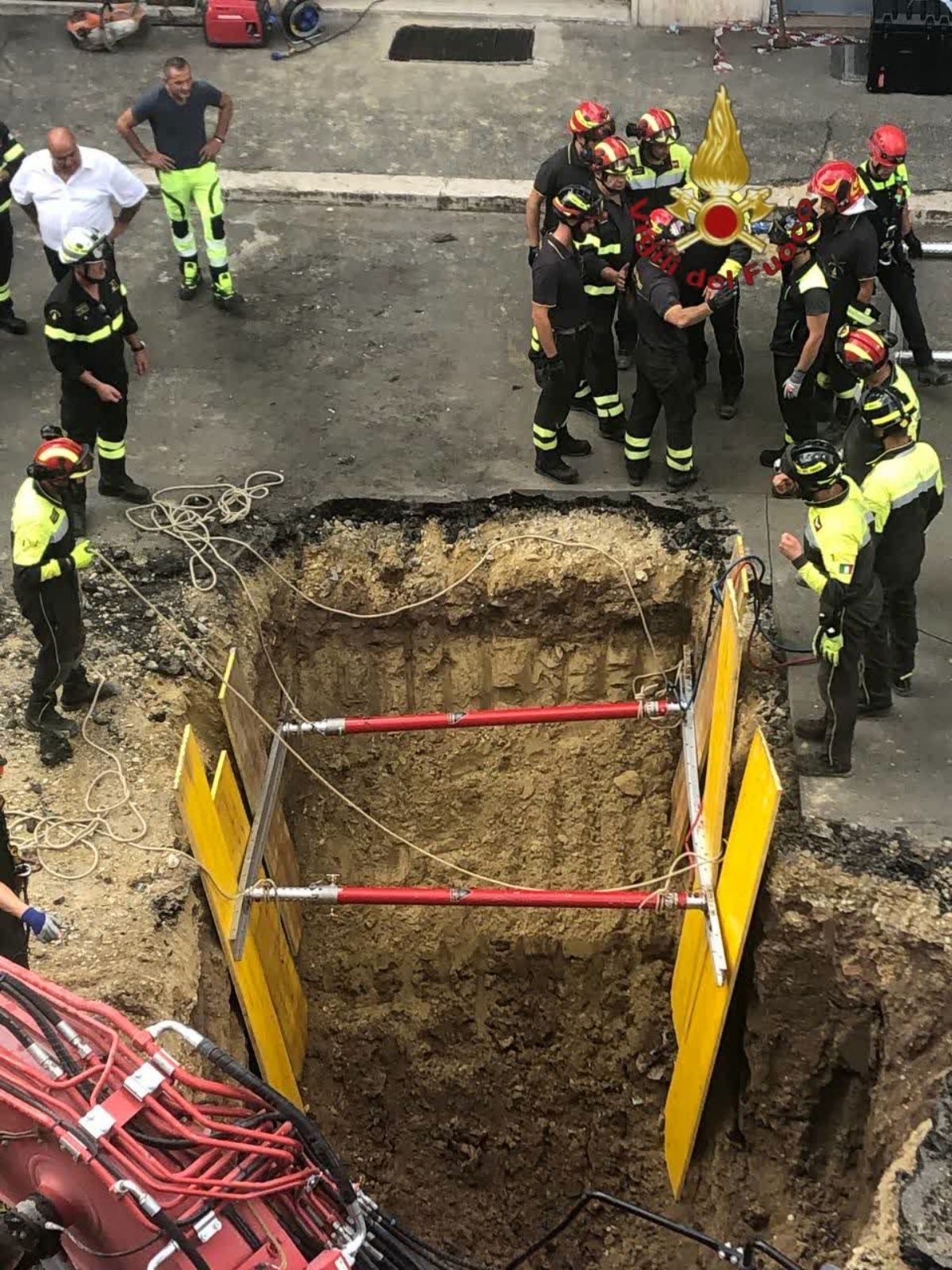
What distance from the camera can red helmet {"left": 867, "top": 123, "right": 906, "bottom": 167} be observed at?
9.20m

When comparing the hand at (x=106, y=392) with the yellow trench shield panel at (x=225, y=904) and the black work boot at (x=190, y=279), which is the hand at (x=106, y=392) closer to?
the yellow trench shield panel at (x=225, y=904)

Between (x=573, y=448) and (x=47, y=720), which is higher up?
(x=573, y=448)

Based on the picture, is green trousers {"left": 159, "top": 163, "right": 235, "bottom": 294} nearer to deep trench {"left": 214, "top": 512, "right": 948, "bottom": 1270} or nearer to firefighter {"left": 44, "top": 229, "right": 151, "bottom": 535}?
firefighter {"left": 44, "top": 229, "right": 151, "bottom": 535}

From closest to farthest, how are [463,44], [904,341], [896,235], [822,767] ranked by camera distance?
[822,767]
[896,235]
[904,341]
[463,44]

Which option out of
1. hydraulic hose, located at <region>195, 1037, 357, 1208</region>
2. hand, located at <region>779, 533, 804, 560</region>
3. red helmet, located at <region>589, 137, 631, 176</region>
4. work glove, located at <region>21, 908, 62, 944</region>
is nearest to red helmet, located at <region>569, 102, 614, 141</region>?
red helmet, located at <region>589, 137, 631, 176</region>

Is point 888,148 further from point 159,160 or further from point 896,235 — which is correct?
point 159,160

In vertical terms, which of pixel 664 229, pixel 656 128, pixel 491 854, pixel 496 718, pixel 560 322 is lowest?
pixel 491 854

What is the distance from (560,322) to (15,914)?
201 inches

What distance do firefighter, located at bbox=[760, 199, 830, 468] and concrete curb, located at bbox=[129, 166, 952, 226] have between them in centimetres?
361

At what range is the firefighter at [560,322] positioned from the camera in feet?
27.8

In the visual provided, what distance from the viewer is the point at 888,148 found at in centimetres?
923

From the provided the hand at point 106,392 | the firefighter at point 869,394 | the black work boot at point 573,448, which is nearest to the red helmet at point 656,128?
the black work boot at point 573,448

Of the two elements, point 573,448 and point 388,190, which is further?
point 388,190

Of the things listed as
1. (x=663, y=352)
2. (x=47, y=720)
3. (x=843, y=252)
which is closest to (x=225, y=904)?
(x=47, y=720)
